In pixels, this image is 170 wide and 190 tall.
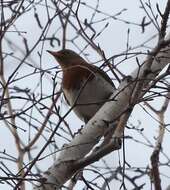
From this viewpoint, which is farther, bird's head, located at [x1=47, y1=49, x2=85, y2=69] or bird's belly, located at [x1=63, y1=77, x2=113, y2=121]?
bird's head, located at [x1=47, y1=49, x2=85, y2=69]

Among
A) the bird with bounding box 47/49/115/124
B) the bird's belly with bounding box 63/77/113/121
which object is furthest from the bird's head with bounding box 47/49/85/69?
the bird's belly with bounding box 63/77/113/121

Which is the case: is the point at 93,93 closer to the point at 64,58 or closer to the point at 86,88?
the point at 86,88

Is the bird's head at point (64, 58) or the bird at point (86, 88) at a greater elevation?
the bird's head at point (64, 58)

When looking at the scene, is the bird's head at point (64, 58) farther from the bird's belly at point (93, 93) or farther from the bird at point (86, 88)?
the bird's belly at point (93, 93)

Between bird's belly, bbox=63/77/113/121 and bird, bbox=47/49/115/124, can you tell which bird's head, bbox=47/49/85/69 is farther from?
bird's belly, bbox=63/77/113/121

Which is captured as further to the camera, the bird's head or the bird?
the bird's head

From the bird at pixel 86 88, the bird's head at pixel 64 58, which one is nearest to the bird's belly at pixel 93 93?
the bird at pixel 86 88

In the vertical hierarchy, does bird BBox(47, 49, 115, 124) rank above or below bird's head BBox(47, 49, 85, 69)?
below

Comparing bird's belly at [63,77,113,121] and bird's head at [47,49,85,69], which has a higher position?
bird's head at [47,49,85,69]

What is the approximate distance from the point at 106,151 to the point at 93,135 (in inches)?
20.5

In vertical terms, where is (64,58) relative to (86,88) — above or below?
above

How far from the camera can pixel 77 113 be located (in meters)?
5.12

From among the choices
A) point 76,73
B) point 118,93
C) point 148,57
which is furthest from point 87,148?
point 76,73

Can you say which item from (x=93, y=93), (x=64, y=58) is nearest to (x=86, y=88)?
(x=93, y=93)
